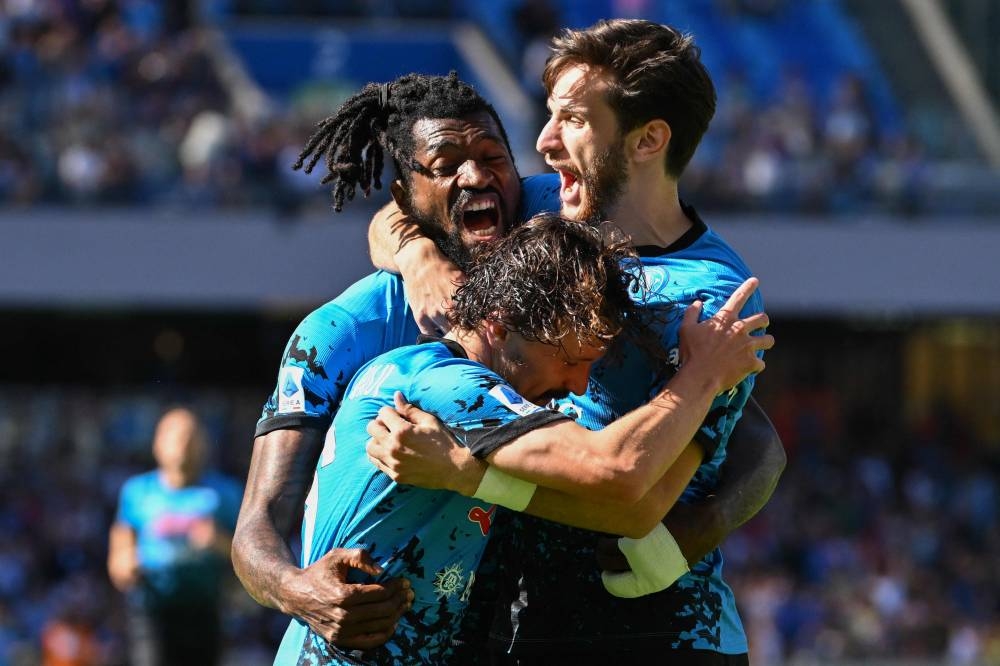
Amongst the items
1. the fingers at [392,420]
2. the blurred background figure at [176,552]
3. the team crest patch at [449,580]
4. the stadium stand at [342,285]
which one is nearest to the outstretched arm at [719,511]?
the team crest patch at [449,580]

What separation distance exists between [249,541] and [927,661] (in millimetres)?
11863

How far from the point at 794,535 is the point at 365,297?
12.6 meters

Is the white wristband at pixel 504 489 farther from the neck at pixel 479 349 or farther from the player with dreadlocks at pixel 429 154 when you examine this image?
the player with dreadlocks at pixel 429 154

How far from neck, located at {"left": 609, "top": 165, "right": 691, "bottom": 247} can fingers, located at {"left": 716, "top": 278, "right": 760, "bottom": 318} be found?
254 millimetres

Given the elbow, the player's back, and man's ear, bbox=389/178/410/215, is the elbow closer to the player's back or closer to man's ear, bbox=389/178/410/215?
the player's back

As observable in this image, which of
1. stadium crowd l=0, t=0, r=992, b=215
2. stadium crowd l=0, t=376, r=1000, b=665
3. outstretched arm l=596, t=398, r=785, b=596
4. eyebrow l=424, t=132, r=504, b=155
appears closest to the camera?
outstretched arm l=596, t=398, r=785, b=596

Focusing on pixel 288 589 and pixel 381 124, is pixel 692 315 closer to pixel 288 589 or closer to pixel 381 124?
pixel 288 589

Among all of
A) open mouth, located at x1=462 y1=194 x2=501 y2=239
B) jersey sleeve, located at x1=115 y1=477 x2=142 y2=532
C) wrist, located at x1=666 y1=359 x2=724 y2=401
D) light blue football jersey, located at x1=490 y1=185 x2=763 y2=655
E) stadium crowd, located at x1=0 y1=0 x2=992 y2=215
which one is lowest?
jersey sleeve, located at x1=115 y1=477 x2=142 y2=532

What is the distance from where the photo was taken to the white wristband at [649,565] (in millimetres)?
3123

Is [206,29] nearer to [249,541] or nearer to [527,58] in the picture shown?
[527,58]

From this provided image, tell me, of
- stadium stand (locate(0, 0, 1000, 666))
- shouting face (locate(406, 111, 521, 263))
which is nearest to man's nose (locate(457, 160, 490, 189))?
shouting face (locate(406, 111, 521, 263))

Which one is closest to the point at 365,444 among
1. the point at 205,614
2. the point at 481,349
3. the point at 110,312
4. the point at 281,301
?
the point at 481,349

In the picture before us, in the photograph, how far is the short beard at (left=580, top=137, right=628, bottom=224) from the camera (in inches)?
136

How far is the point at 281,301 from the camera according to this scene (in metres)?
17.8
